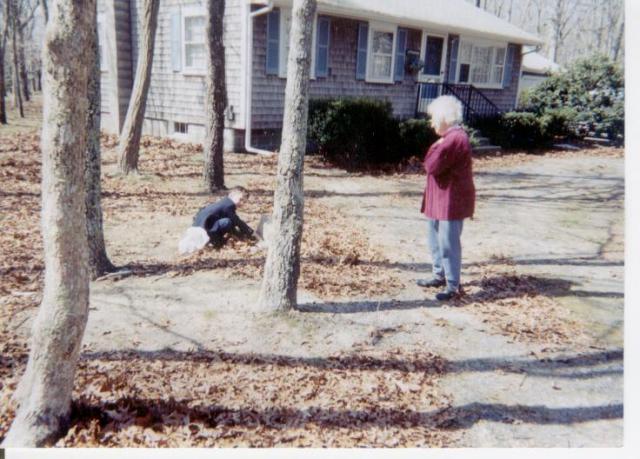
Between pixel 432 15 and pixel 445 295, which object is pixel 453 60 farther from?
pixel 445 295

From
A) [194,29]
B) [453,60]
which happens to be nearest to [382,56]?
[453,60]

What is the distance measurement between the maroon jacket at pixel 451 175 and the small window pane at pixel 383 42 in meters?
11.2

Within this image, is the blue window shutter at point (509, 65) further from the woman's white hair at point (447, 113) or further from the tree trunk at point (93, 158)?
the tree trunk at point (93, 158)

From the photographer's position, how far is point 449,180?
441 centimetres

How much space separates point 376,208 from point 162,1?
9093 mm

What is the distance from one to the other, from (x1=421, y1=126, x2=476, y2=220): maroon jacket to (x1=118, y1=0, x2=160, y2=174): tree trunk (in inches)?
A: 257

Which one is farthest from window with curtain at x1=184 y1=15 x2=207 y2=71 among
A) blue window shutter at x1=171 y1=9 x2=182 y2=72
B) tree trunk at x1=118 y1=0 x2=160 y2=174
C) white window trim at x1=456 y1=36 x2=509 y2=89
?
white window trim at x1=456 y1=36 x2=509 y2=89

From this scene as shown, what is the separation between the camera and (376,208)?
8242mm

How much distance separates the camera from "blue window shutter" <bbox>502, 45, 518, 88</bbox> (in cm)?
1884

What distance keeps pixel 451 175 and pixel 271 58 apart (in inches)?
338

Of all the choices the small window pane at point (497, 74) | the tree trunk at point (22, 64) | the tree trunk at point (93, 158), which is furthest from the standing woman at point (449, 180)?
the tree trunk at point (22, 64)

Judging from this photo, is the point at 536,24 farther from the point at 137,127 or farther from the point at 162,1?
the point at 137,127

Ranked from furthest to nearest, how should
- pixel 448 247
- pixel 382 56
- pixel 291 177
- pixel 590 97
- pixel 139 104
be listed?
pixel 590 97 < pixel 382 56 < pixel 139 104 < pixel 448 247 < pixel 291 177

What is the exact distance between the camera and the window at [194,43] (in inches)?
491
